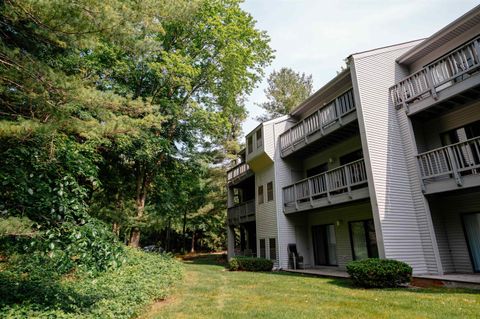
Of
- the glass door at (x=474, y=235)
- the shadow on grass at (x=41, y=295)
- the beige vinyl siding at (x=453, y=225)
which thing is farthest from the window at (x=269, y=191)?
the shadow on grass at (x=41, y=295)

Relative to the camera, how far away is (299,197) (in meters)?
15.0

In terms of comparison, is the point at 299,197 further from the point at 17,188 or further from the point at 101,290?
the point at 17,188

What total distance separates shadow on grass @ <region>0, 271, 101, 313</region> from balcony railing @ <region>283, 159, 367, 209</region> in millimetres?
9773

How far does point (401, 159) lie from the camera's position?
1123 cm

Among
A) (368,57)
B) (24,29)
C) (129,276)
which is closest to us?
(24,29)

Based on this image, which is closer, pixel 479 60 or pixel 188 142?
pixel 479 60

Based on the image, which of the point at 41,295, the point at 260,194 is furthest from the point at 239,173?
the point at 41,295

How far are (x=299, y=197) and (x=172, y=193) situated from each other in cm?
863

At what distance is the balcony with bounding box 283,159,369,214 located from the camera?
11.6 meters

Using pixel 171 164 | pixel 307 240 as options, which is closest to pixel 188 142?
pixel 171 164

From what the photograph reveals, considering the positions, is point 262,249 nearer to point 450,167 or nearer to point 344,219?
point 344,219

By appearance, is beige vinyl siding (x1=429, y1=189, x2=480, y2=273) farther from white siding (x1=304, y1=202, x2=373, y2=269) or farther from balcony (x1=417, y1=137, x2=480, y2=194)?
white siding (x1=304, y1=202, x2=373, y2=269)

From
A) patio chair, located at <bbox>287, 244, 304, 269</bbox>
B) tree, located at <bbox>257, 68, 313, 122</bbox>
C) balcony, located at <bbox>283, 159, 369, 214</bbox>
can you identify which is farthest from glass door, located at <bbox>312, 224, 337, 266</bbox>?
tree, located at <bbox>257, 68, 313, 122</bbox>

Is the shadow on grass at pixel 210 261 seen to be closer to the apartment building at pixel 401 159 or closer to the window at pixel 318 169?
the apartment building at pixel 401 159
